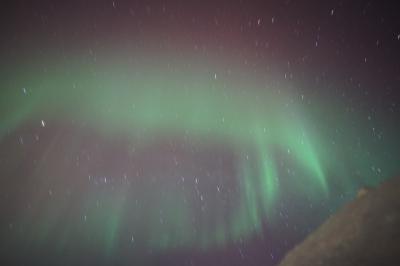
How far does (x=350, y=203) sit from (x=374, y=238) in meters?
A: 10.9

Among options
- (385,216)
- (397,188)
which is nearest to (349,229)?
(385,216)

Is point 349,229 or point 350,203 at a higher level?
point 350,203

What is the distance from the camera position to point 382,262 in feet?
97.7

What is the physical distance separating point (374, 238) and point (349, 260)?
3277 mm

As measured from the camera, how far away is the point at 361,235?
3591 cm

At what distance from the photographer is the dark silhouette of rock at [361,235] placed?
31.9 m

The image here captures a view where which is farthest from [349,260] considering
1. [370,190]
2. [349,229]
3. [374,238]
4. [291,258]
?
[370,190]

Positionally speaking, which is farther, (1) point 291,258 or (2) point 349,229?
(1) point 291,258

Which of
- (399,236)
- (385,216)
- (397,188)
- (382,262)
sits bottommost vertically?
(382,262)

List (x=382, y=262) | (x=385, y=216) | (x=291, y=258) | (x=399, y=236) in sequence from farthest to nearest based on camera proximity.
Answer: (x=291, y=258) < (x=385, y=216) < (x=399, y=236) < (x=382, y=262)

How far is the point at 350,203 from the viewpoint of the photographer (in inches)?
1746

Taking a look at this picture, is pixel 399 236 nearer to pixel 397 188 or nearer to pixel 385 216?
pixel 385 216

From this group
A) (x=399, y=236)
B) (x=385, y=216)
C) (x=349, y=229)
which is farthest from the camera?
(x=349, y=229)

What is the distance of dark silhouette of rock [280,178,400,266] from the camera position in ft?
105
